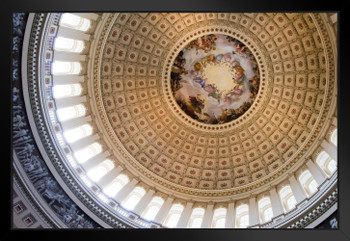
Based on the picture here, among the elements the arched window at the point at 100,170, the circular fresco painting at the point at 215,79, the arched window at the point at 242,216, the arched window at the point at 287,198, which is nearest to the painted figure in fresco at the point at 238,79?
the circular fresco painting at the point at 215,79

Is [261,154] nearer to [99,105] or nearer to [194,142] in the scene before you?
[194,142]

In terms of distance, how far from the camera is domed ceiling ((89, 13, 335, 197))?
23484 mm

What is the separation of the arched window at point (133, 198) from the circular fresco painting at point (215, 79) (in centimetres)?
699

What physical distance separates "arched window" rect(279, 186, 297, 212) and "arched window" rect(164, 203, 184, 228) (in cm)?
643

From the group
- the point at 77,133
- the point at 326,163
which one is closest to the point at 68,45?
the point at 77,133

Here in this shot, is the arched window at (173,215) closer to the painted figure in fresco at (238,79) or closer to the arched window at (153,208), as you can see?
the arched window at (153,208)

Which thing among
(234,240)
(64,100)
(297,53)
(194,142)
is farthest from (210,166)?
(234,240)

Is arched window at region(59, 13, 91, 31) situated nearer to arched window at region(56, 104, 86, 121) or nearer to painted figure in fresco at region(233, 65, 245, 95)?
arched window at region(56, 104, 86, 121)

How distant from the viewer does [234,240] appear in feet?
23.5

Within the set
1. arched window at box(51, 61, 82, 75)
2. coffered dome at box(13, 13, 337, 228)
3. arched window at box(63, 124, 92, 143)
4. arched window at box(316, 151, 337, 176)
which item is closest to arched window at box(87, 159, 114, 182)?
coffered dome at box(13, 13, 337, 228)

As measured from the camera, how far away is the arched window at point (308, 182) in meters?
19.1

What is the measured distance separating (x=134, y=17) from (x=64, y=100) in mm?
7310

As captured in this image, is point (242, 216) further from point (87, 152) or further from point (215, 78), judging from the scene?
point (87, 152)
